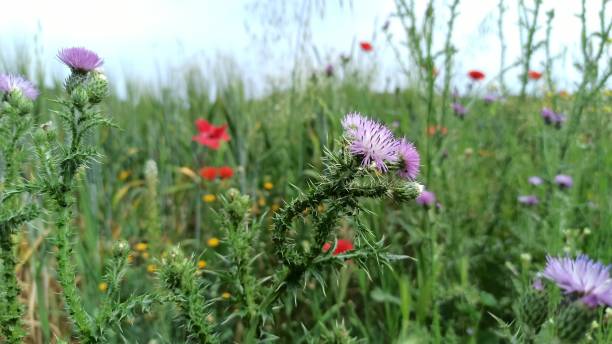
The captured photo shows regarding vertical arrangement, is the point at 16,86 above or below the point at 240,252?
above

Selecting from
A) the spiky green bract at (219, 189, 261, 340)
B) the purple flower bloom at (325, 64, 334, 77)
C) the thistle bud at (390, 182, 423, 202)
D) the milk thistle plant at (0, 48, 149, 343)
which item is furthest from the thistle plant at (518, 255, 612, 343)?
the purple flower bloom at (325, 64, 334, 77)

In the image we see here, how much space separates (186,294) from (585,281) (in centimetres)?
67

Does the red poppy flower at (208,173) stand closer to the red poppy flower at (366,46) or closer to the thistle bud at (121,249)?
the thistle bud at (121,249)

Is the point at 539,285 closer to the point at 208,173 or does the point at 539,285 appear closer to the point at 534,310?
the point at 534,310

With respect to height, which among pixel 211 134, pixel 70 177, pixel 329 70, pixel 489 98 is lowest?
pixel 70 177

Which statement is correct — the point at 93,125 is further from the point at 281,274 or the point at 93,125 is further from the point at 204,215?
the point at 204,215

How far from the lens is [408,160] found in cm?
97

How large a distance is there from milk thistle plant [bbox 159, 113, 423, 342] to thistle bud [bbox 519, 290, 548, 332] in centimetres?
25

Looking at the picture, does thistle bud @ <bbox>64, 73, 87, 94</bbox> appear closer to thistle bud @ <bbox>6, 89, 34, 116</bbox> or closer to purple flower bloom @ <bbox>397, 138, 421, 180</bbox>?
thistle bud @ <bbox>6, 89, 34, 116</bbox>

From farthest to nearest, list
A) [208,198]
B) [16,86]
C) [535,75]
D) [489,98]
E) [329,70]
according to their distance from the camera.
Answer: [535,75] < [489,98] < [329,70] < [208,198] < [16,86]

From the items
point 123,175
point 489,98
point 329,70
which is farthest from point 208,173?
point 489,98

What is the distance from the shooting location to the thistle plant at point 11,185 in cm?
110

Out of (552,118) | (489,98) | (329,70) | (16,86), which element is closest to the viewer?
(16,86)

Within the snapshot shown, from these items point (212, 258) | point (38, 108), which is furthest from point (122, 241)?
point (38, 108)
